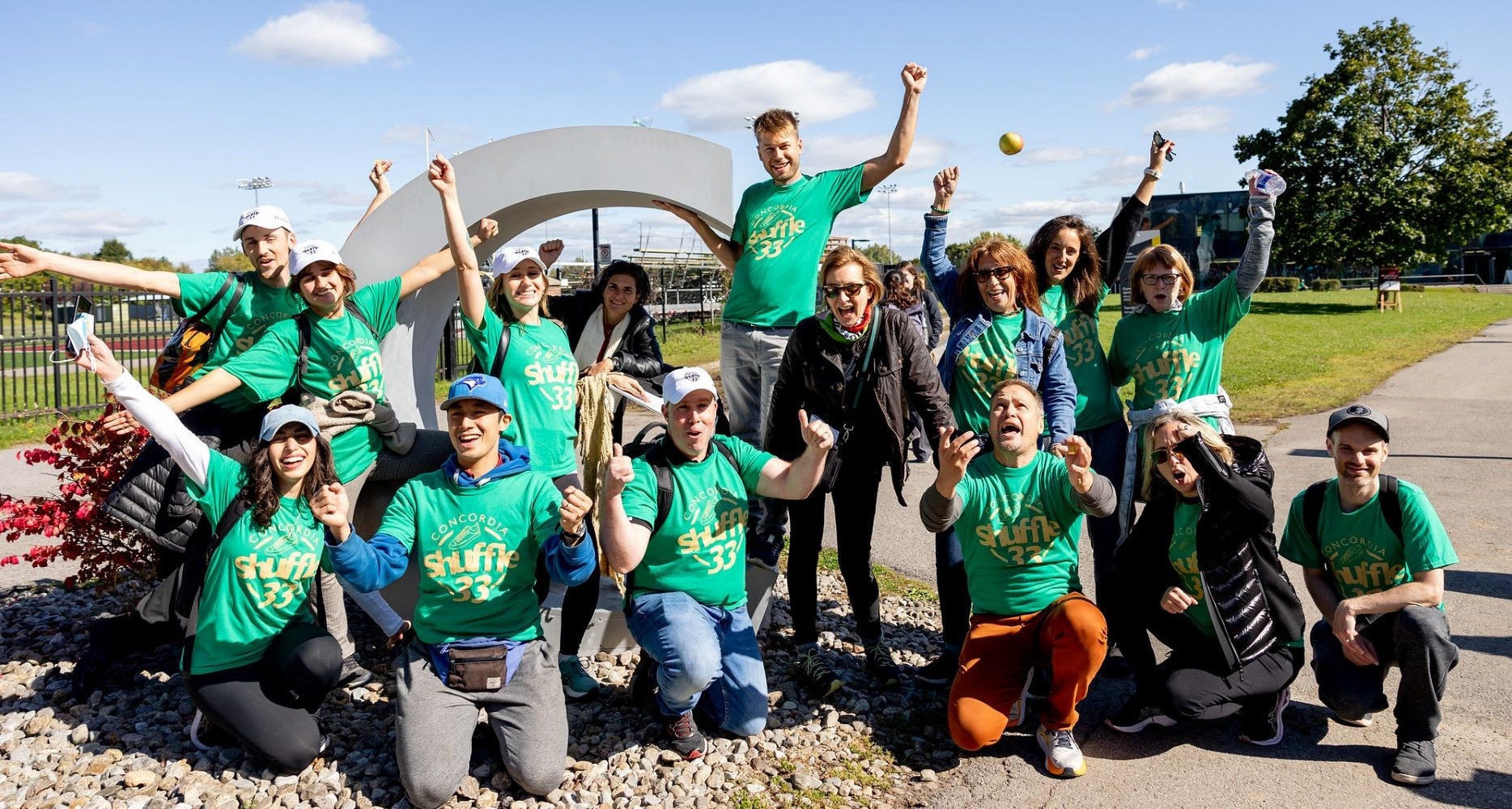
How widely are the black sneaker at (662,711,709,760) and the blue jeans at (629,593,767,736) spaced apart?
0.03 m

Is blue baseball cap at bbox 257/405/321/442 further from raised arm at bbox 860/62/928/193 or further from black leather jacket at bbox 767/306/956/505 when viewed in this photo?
raised arm at bbox 860/62/928/193

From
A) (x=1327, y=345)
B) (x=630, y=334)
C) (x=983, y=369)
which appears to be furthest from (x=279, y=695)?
(x=1327, y=345)

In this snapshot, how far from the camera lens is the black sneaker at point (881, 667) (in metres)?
4.30

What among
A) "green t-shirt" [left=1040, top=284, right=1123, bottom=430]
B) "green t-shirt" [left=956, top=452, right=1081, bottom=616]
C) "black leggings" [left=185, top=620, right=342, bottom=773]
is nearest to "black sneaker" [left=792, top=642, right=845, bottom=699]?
"green t-shirt" [left=956, top=452, right=1081, bottom=616]

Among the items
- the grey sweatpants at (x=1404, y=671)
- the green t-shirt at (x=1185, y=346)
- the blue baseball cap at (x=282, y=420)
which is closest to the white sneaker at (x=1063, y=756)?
the grey sweatpants at (x=1404, y=671)

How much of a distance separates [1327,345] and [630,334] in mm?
18657

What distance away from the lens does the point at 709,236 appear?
16.2 feet

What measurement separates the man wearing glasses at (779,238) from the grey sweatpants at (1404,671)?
7.37 ft

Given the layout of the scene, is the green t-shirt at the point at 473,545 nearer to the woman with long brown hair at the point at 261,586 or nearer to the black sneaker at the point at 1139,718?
the woman with long brown hair at the point at 261,586

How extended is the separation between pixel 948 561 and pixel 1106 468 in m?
0.88

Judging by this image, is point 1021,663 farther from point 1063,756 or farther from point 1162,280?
point 1162,280

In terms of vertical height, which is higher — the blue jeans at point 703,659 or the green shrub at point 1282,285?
the green shrub at point 1282,285

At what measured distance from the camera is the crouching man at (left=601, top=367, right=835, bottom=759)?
359cm

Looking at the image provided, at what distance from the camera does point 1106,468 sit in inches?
174
